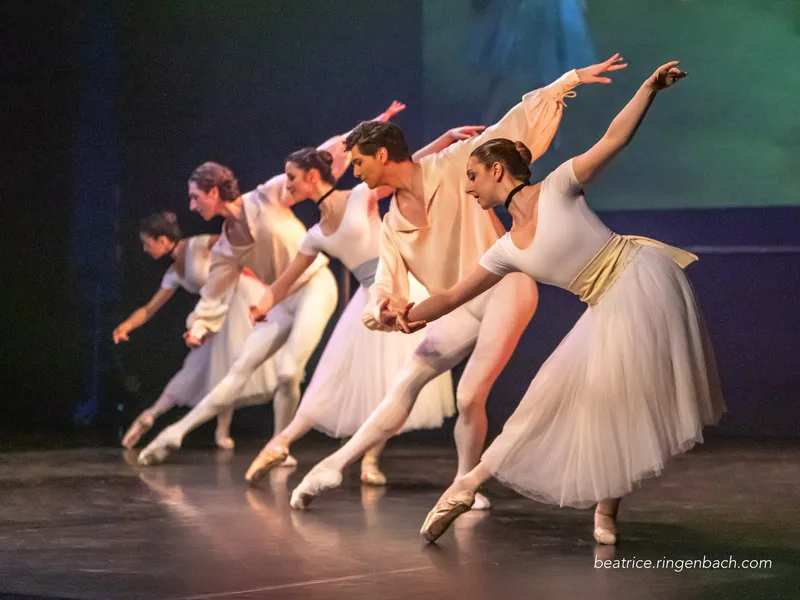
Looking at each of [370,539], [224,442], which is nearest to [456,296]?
[370,539]

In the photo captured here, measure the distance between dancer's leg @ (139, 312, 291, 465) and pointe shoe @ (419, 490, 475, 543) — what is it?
106 inches

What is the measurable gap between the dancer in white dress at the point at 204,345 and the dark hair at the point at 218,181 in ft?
1.63

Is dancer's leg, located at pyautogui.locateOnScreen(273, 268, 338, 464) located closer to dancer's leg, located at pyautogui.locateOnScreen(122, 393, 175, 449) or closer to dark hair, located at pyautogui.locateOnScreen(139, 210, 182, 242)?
dancer's leg, located at pyautogui.locateOnScreen(122, 393, 175, 449)

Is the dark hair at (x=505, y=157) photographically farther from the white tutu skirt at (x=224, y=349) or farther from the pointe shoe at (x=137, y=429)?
the pointe shoe at (x=137, y=429)

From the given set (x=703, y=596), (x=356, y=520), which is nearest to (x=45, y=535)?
(x=356, y=520)

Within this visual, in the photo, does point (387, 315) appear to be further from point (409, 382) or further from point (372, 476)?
point (372, 476)

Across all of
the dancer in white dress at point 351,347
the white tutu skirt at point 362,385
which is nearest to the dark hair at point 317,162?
the dancer in white dress at point 351,347

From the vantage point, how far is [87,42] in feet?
28.1

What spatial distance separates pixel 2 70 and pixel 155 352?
7.07ft

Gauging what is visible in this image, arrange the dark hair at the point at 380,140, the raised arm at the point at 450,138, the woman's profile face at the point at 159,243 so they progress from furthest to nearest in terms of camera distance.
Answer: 1. the woman's profile face at the point at 159,243
2. the raised arm at the point at 450,138
3. the dark hair at the point at 380,140

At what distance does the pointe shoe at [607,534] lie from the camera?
155 inches

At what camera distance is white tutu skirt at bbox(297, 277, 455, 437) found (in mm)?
5805

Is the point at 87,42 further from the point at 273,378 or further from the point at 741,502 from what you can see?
the point at 741,502

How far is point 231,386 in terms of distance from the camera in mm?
6508
